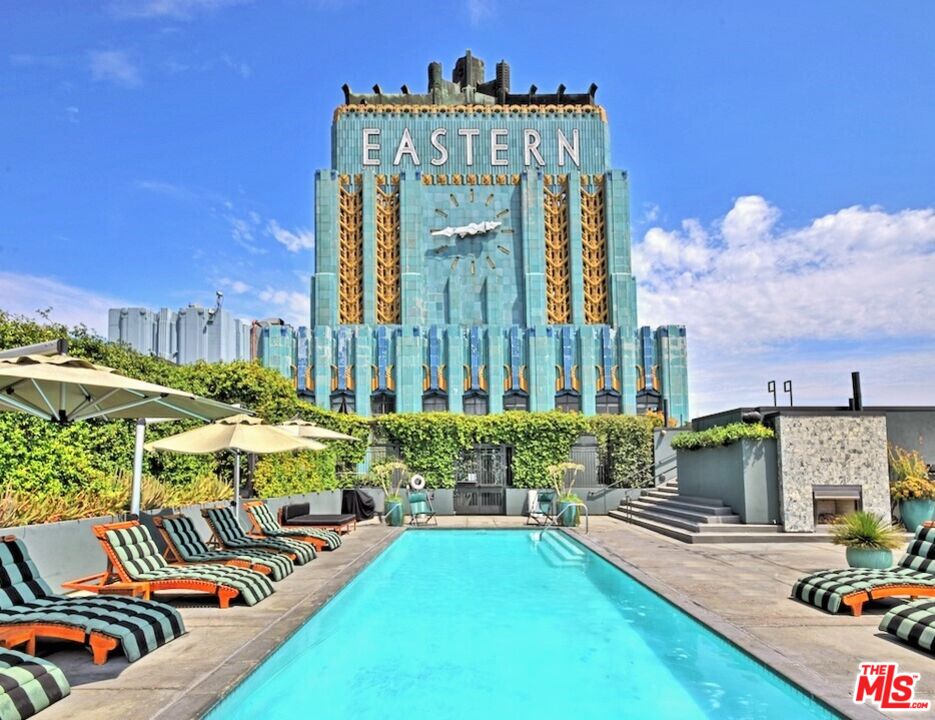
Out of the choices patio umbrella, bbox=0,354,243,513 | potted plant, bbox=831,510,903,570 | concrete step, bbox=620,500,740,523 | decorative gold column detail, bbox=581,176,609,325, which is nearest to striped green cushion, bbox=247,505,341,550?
patio umbrella, bbox=0,354,243,513

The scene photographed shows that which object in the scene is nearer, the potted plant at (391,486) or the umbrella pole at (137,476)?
the umbrella pole at (137,476)

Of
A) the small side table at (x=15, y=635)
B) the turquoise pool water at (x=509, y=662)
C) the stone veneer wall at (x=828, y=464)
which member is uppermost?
the stone veneer wall at (x=828, y=464)

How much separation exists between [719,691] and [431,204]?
128 ft

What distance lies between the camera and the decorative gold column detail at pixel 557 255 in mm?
42344

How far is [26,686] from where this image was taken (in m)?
4.11

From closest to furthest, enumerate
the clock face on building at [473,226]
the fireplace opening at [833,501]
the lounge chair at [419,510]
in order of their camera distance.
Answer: the fireplace opening at [833,501], the lounge chair at [419,510], the clock face on building at [473,226]

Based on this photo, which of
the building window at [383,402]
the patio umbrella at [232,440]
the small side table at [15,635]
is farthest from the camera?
the building window at [383,402]

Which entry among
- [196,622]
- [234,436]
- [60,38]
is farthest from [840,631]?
Answer: [60,38]

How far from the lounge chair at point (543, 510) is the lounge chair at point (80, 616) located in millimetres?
12438

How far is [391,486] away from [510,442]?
4.04 meters

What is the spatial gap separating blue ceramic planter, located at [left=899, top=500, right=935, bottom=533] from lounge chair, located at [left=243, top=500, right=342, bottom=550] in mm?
10455

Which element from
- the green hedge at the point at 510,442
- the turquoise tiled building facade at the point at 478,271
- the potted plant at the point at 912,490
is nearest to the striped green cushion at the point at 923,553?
the potted plant at the point at 912,490

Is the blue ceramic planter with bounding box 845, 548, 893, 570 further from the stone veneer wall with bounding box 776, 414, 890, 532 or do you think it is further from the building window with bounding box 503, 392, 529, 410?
the building window with bounding box 503, 392, 529, 410

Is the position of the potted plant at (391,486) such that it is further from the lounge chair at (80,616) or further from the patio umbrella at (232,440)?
the lounge chair at (80,616)
